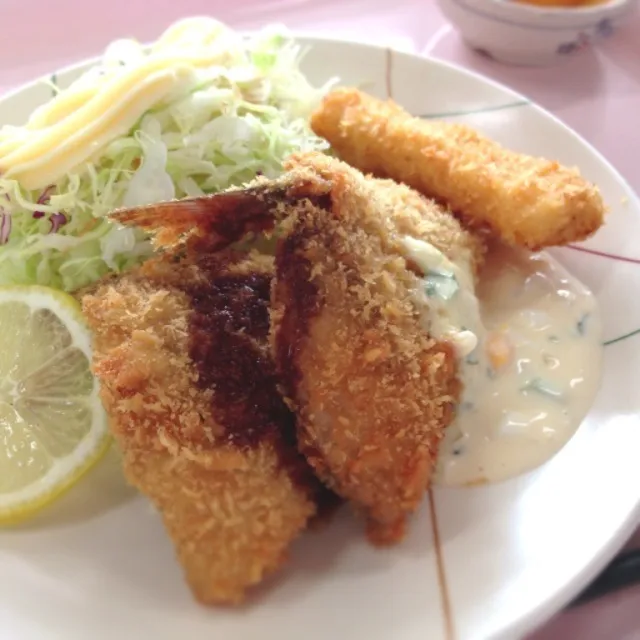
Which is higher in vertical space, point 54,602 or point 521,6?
point 521,6

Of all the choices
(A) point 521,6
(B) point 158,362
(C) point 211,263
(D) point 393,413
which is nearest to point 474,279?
(D) point 393,413

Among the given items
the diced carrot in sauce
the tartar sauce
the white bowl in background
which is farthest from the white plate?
the white bowl in background

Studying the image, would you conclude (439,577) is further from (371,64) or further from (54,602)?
(371,64)

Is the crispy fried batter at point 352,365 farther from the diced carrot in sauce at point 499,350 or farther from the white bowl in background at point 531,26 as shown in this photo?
the white bowl in background at point 531,26

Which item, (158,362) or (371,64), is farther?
(371,64)

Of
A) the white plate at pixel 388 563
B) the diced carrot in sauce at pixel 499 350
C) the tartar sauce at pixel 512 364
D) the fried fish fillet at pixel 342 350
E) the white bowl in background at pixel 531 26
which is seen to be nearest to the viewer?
the white plate at pixel 388 563

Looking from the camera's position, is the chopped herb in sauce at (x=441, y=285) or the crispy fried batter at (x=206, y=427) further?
the chopped herb in sauce at (x=441, y=285)

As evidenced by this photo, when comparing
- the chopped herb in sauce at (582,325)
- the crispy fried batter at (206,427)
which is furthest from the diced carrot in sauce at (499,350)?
the crispy fried batter at (206,427)

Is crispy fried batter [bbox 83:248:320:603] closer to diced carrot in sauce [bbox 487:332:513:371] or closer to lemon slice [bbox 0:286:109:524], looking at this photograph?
lemon slice [bbox 0:286:109:524]
